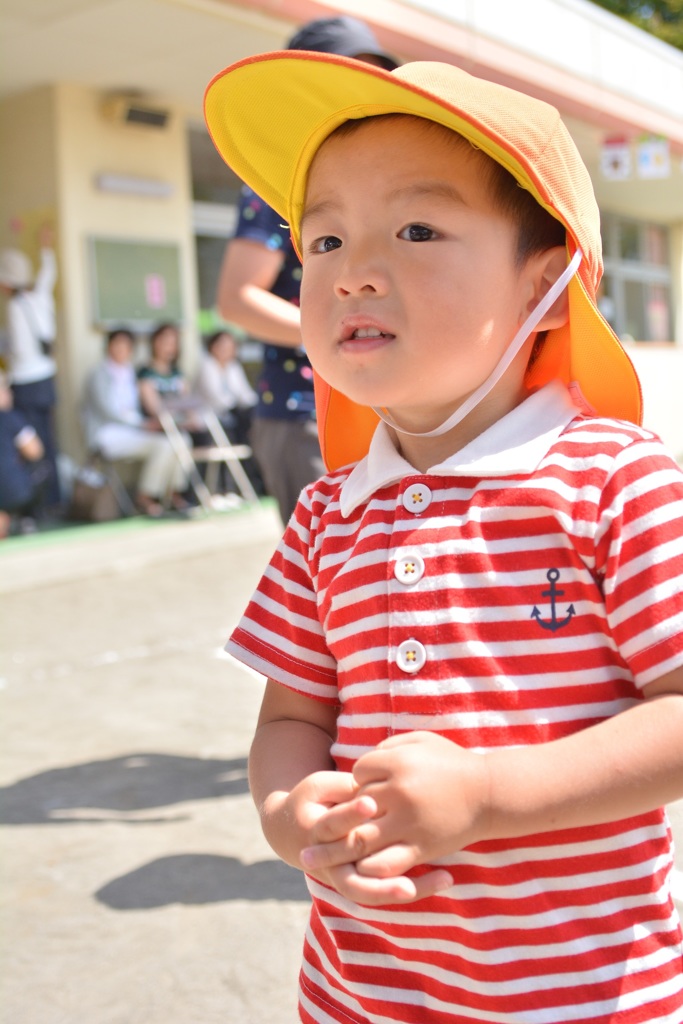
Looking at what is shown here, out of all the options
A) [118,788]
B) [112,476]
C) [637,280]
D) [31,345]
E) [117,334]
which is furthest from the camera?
[637,280]

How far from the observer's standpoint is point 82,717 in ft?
12.8

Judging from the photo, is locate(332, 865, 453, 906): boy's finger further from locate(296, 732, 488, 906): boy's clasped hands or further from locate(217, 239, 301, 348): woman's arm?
locate(217, 239, 301, 348): woman's arm

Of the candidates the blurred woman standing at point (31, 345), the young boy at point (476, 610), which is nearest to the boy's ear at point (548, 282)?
the young boy at point (476, 610)

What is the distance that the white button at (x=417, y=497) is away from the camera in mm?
1179

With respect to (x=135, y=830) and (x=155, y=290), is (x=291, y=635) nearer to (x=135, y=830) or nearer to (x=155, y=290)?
(x=135, y=830)

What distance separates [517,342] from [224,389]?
8543 mm

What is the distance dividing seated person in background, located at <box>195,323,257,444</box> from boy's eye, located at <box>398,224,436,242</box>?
26.9 feet

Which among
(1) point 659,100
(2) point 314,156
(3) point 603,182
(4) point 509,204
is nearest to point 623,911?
(4) point 509,204

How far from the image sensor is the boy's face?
3.68 ft

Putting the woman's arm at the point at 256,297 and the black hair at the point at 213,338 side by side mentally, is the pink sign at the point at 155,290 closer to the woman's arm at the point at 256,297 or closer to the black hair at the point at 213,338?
the black hair at the point at 213,338

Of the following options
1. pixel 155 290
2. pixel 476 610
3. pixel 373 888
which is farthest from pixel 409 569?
pixel 155 290

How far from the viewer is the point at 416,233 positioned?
1.13 metres

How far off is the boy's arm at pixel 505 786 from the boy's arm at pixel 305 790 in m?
0.01

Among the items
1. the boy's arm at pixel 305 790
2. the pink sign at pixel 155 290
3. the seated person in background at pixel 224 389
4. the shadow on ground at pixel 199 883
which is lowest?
the seated person in background at pixel 224 389
